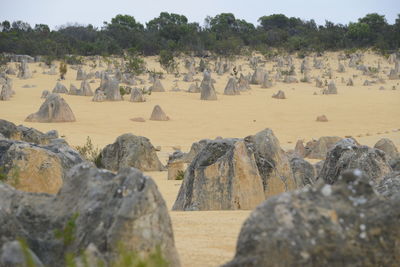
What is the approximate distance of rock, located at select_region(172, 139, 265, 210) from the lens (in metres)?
6.73

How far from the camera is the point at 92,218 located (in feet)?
10.4

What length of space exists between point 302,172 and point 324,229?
618cm

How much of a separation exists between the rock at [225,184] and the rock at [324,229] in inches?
151

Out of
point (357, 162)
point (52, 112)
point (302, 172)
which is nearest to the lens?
point (357, 162)

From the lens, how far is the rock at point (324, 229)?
8.48ft

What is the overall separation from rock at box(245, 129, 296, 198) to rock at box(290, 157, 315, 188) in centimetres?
81

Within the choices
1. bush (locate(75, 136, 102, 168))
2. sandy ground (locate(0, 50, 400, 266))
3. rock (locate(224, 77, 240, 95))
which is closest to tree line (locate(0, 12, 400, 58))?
sandy ground (locate(0, 50, 400, 266))

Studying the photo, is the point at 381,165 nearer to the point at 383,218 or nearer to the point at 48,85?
the point at 383,218

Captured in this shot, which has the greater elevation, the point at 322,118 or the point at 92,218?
the point at 92,218

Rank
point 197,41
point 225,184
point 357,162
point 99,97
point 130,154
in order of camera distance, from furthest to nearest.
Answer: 1. point 197,41
2. point 99,97
3. point 130,154
4. point 357,162
5. point 225,184

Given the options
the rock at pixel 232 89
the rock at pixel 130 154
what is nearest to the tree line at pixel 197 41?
the rock at pixel 232 89

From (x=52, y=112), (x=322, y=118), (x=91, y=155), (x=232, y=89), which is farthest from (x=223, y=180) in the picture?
(x=232, y=89)

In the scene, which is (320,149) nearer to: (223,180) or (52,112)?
(223,180)

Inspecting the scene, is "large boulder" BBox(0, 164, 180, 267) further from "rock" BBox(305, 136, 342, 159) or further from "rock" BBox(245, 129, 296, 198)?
"rock" BBox(305, 136, 342, 159)
